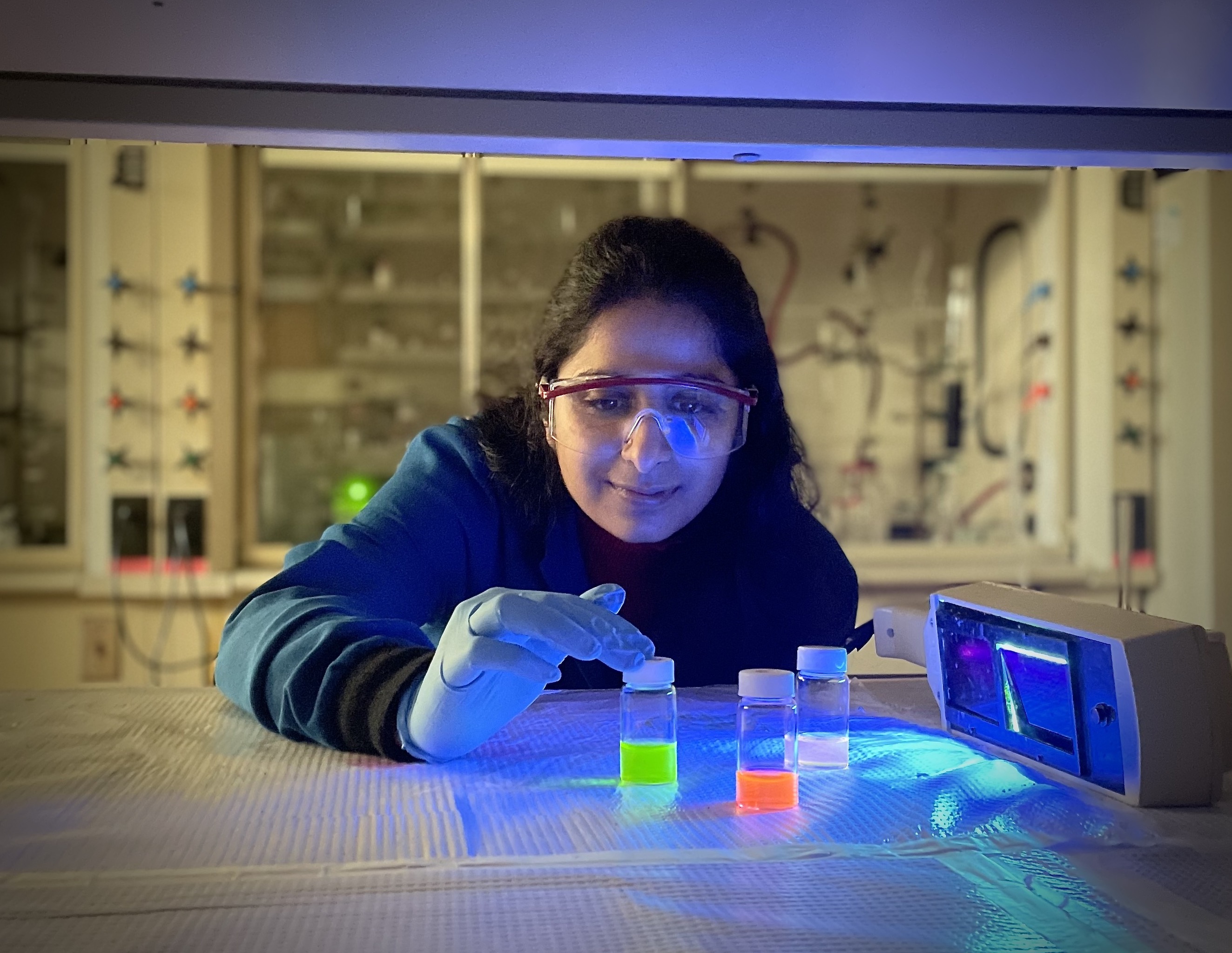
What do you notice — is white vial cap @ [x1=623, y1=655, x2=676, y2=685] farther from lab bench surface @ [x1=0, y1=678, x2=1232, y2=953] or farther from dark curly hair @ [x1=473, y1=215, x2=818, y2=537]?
dark curly hair @ [x1=473, y1=215, x2=818, y2=537]

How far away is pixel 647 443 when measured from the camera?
125 cm

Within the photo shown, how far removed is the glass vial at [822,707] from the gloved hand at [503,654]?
195mm

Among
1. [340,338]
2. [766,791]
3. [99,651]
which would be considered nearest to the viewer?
[766,791]

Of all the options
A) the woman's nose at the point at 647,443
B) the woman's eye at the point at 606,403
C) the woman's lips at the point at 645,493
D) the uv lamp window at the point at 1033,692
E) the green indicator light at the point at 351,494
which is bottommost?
the uv lamp window at the point at 1033,692

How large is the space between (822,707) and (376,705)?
41 cm

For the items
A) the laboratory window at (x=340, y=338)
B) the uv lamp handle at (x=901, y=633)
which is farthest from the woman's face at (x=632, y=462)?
the laboratory window at (x=340, y=338)

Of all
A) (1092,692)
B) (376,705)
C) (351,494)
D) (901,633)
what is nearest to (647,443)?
(901,633)

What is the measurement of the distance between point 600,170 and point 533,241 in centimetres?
54

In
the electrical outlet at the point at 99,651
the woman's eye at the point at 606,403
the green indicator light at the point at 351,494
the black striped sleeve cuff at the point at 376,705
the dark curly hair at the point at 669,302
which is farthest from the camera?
the green indicator light at the point at 351,494

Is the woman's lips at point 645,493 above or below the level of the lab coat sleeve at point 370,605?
above

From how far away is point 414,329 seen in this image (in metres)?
3.89

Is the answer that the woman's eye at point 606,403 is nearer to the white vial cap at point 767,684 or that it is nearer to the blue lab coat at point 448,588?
the blue lab coat at point 448,588

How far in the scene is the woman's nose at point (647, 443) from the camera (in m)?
1.25

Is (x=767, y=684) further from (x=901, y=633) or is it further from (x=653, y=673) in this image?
(x=901, y=633)
